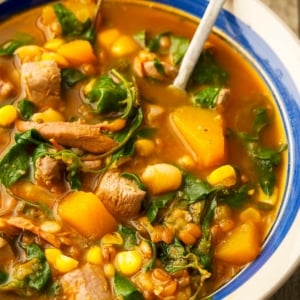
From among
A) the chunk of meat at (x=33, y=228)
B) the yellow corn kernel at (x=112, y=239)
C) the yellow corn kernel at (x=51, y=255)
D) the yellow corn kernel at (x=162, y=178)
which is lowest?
the yellow corn kernel at (x=51, y=255)

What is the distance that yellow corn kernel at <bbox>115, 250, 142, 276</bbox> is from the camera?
138 inches

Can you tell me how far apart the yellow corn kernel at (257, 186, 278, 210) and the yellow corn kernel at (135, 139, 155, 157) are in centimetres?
64

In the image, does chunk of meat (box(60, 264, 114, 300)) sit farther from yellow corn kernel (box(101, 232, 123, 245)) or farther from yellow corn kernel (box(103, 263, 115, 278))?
yellow corn kernel (box(101, 232, 123, 245))

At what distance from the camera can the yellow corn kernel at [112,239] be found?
3596 mm

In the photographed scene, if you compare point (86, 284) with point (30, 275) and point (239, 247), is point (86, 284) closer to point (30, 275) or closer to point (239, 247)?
point (30, 275)

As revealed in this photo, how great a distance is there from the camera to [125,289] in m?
3.45

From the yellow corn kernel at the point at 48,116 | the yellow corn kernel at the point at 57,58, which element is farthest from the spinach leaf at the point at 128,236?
the yellow corn kernel at the point at 57,58

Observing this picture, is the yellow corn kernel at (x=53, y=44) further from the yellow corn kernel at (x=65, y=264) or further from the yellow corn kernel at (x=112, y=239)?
the yellow corn kernel at (x=65, y=264)

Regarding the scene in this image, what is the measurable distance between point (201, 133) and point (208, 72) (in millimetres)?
Answer: 521

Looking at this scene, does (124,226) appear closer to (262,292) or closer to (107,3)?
(262,292)

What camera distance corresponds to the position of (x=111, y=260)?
11.7 feet

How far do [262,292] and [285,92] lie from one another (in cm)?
136

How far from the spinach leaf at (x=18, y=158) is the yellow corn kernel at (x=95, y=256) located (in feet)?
1.90

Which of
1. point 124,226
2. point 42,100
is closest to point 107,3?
point 42,100
